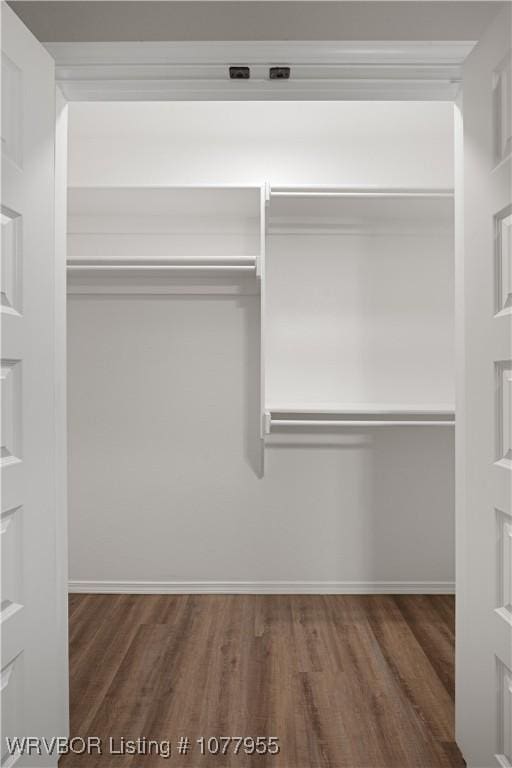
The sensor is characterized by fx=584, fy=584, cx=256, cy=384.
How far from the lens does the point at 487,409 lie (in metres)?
1.55

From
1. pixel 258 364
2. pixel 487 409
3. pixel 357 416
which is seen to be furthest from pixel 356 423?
pixel 487 409

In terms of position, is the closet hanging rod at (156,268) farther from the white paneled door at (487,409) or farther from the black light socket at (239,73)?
the white paneled door at (487,409)

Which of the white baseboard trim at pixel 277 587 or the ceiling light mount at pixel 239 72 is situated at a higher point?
the ceiling light mount at pixel 239 72

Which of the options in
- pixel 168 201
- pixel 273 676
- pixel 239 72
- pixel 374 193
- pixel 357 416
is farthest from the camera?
pixel 357 416

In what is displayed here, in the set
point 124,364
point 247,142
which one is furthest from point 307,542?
point 247,142

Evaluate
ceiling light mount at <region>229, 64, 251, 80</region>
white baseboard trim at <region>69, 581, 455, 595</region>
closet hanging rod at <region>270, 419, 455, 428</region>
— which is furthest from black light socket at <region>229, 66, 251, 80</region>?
white baseboard trim at <region>69, 581, 455, 595</region>

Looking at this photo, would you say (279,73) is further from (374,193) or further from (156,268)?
(156,268)

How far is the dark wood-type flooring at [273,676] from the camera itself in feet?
5.94

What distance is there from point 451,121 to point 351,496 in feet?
6.82

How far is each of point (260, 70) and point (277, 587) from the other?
2.45 meters

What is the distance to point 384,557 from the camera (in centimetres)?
314

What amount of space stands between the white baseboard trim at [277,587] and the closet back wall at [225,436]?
0.01 meters

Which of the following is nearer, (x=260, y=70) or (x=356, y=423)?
(x=260, y=70)

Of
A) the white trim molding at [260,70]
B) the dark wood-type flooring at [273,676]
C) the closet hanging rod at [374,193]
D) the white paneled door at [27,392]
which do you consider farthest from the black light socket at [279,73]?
the dark wood-type flooring at [273,676]
